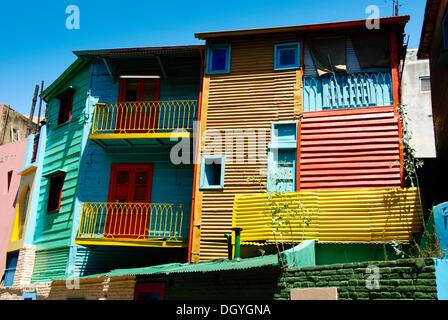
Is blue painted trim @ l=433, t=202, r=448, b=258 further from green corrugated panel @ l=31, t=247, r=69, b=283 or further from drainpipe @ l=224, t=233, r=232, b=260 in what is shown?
green corrugated panel @ l=31, t=247, r=69, b=283

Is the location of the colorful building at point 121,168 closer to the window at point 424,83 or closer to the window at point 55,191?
the window at point 55,191

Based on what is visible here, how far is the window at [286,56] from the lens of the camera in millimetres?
15516

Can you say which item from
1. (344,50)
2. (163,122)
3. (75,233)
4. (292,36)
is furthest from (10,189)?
(344,50)

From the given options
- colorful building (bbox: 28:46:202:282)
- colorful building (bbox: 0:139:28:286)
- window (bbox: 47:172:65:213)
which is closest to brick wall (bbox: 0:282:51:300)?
colorful building (bbox: 28:46:202:282)

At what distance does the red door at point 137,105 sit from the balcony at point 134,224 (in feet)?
8.33

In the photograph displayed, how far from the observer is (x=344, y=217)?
42.5 ft

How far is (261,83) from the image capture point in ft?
51.3

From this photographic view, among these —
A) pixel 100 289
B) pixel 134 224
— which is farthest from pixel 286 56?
pixel 100 289

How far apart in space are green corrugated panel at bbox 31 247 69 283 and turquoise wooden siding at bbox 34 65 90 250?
16 cm

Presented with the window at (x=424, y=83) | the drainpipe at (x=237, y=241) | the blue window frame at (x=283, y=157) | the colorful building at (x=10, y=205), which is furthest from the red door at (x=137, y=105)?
the window at (x=424, y=83)

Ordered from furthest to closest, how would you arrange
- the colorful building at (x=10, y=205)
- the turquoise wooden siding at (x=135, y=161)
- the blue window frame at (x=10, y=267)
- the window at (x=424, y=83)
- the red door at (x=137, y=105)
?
the window at (x=424, y=83)
the colorful building at (x=10, y=205)
the blue window frame at (x=10, y=267)
the red door at (x=137, y=105)
the turquoise wooden siding at (x=135, y=161)

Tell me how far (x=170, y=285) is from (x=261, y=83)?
667 centimetres

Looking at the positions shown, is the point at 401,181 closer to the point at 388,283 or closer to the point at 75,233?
the point at 388,283
